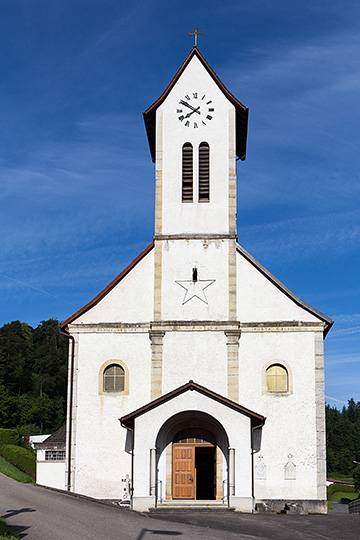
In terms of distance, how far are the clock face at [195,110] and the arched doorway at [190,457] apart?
12451 mm

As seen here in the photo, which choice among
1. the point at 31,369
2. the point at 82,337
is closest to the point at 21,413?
the point at 31,369

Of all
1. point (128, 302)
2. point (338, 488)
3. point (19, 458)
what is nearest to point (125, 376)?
point (128, 302)

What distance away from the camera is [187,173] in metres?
29.7

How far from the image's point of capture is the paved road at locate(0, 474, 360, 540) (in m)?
16.6

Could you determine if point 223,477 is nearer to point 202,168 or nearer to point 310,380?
point 310,380

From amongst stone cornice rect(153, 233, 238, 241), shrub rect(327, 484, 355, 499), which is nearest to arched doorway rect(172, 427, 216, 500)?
stone cornice rect(153, 233, 238, 241)

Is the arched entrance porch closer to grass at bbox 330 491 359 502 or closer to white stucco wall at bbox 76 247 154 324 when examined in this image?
white stucco wall at bbox 76 247 154 324

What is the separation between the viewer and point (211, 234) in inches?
1124

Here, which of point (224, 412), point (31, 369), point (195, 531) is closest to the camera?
point (195, 531)

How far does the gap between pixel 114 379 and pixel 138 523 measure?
29.0 feet

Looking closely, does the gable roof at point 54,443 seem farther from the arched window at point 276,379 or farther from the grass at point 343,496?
the grass at point 343,496

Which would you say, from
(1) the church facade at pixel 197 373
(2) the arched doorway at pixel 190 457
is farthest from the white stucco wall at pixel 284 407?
(2) the arched doorway at pixel 190 457

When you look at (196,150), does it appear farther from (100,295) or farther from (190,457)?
(190,457)

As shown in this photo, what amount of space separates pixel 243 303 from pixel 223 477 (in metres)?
6.40
